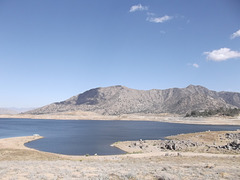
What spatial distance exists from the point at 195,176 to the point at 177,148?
1266 inches

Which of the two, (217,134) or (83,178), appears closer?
(83,178)

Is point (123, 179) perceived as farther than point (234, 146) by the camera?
No

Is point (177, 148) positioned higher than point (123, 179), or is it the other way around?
point (123, 179)

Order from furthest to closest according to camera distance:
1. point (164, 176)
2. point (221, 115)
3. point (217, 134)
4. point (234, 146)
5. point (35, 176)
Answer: point (221, 115) < point (217, 134) < point (234, 146) < point (35, 176) < point (164, 176)

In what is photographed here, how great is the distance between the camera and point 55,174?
60.1 feet

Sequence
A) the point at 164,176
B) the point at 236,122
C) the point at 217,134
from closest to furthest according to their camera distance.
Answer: the point at 164,176 < the point at 217,134 < the point at 236,122

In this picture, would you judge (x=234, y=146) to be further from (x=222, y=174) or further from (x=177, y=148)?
(x=222, y=174)

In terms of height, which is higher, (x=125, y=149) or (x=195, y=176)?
(x=195, y=176)

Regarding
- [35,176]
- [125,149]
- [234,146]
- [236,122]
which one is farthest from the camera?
[236,122]

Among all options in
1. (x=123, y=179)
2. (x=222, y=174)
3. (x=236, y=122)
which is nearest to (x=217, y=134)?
(x=222, y=174)

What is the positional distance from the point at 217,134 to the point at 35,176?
64.1 m

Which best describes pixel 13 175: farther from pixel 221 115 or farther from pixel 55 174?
pixel 221 115

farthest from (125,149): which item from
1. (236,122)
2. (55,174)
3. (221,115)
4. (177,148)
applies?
(221,115)

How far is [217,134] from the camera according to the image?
6925 centimetres
